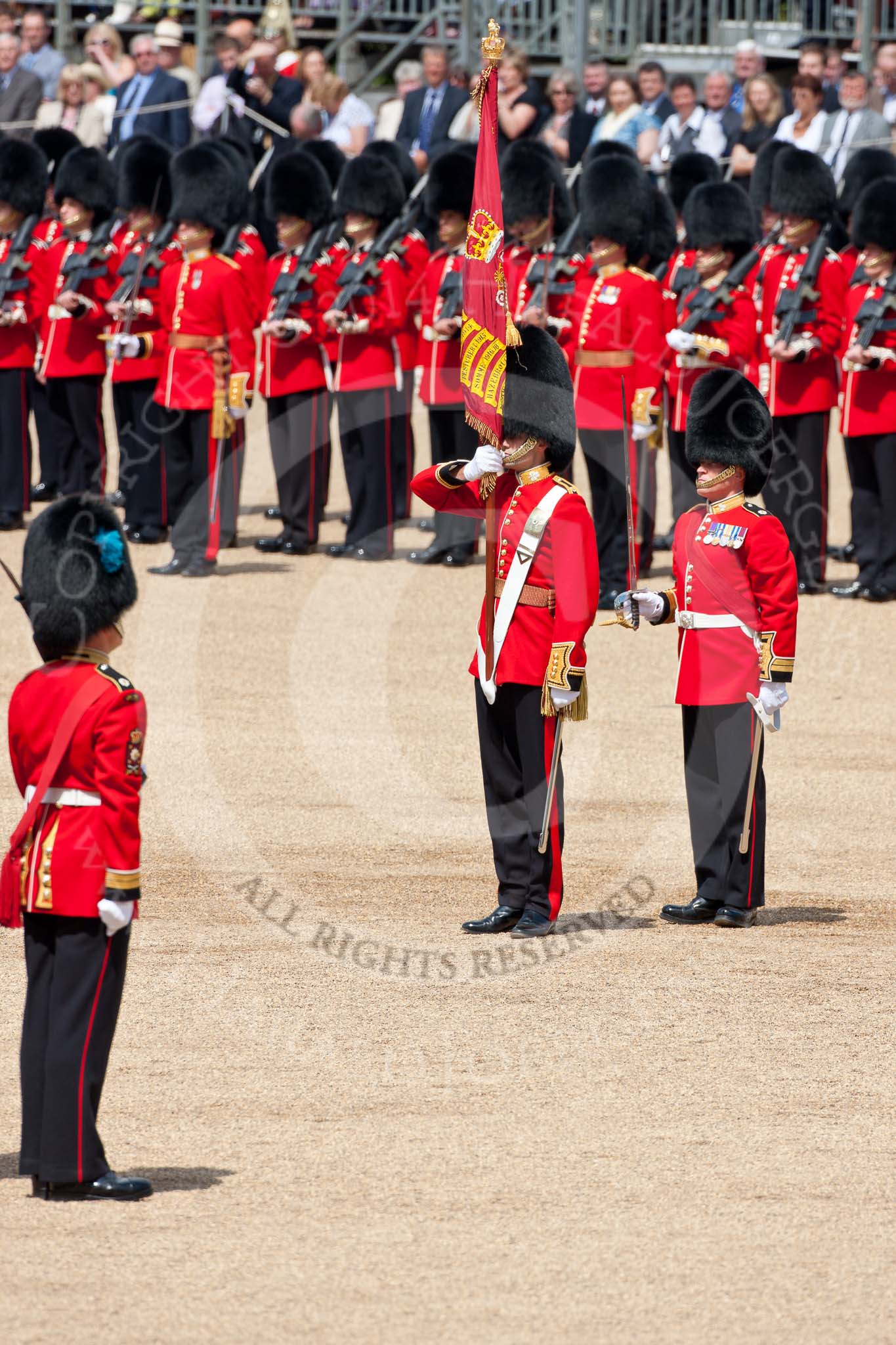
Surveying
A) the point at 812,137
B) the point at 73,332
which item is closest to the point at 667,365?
the point at 812,137

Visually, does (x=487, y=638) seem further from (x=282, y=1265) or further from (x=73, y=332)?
(x=73, y=332)

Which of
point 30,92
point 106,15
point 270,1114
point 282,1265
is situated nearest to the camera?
point 282,1265

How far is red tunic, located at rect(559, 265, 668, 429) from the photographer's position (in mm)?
9336

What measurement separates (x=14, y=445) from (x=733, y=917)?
259 inches

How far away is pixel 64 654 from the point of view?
3.78 m

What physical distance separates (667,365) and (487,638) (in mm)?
4780

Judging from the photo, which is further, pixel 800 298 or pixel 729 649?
pixel 800 298

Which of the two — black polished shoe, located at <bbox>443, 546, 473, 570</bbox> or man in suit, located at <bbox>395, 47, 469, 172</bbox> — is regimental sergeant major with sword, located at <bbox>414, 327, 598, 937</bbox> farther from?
man in suit, located at <bbox>395, 47, 469, 172</bbox>

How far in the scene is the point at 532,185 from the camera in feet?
32.6

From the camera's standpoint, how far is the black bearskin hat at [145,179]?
34.9ft

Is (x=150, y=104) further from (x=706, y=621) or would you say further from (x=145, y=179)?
(x=706, y=621)

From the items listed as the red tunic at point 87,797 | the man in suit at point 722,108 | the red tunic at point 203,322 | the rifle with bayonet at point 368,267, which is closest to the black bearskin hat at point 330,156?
the rifle with bayonet at point 368,267

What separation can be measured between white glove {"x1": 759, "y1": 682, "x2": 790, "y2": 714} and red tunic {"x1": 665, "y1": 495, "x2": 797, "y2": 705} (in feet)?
0.05

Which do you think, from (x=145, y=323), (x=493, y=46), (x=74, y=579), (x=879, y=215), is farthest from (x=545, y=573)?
(x=145, y=323)
